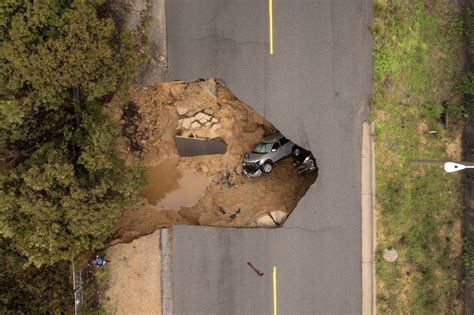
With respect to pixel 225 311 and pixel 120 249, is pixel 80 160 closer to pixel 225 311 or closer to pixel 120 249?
pixel 120 249

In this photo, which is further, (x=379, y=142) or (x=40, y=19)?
(x=379, y=142)

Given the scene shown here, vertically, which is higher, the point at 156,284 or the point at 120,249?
the point at 120,249

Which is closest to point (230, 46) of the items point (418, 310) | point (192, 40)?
point (192, 40)

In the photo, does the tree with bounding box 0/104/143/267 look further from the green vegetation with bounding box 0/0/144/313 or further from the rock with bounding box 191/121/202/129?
the rock with bounding box 191/121/202/129

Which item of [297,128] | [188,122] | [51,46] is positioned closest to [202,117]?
[188,122]

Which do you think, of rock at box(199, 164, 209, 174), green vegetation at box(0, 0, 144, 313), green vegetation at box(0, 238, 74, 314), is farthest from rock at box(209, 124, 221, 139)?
green vegetation at box(0, 238, 74, 314)

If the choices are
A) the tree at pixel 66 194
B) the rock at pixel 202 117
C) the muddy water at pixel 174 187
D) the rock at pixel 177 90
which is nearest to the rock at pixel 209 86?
the rock at pixel 177 90

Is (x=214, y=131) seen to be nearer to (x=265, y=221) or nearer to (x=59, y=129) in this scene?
(x=265, y=221)
